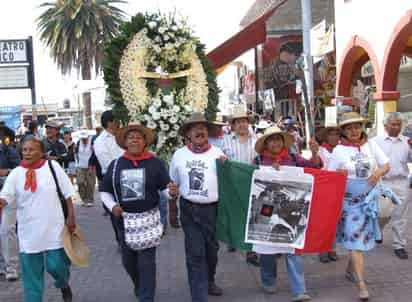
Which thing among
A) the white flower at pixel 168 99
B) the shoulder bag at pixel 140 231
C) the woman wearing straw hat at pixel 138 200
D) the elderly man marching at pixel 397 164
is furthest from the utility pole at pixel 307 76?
the shoulder bag at pixel 140 231

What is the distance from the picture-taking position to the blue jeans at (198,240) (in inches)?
215

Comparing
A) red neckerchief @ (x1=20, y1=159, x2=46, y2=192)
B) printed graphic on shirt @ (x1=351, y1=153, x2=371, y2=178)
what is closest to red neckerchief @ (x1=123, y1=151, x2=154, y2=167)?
red neckerchief @ (x1=20, y1=159, x2=46, y2=192)

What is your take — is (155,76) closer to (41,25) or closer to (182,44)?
(182,44)

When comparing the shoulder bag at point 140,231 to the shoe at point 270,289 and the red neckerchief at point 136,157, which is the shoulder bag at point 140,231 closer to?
the red neckerchief at point 136,157

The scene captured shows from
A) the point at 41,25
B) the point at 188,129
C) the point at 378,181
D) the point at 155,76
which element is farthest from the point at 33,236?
the point at 41,25

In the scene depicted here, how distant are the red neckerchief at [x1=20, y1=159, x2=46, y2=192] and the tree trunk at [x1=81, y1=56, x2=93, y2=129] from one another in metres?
27.6

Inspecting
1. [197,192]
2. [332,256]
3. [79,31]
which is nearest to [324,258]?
[332,256]

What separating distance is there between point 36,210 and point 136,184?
3.11 ft

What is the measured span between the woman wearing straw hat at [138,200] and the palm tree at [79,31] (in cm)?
2685

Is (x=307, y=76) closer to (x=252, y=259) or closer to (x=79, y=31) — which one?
(x=252, y=259)

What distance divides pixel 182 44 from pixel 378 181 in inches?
112

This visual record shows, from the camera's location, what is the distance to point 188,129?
18.7ft

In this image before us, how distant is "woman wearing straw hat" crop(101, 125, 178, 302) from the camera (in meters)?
5.21

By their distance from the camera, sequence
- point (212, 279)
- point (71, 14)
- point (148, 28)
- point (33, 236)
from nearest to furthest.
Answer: point (33, 236)
point (212, 279)
point (148, 28)
point (71, 14)
